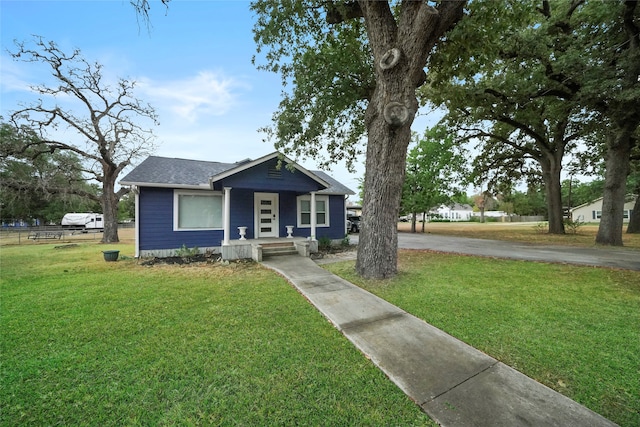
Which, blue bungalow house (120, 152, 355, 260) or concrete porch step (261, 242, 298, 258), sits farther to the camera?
blue bungalow house (120, 152, 355, 260)

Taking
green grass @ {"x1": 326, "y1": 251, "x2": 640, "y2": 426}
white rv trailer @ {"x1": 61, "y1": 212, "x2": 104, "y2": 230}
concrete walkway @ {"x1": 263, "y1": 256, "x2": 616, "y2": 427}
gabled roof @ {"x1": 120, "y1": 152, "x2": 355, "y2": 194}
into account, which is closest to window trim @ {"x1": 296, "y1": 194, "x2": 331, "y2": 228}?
gabled roof @ {"x1": 120, "y1": 152, "x2": 355, "y2": 194}

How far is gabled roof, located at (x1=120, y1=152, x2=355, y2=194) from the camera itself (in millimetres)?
8766

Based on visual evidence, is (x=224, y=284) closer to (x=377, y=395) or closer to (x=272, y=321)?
(x=272, y=321)

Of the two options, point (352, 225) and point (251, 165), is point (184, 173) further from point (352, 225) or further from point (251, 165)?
point (352, 225)

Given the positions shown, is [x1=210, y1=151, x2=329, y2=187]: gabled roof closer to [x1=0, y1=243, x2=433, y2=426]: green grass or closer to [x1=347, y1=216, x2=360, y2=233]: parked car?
[x1=0, y1=243, x2=433, y2=426]: green grass

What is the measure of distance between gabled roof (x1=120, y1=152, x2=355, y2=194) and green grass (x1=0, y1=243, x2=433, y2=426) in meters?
4.75

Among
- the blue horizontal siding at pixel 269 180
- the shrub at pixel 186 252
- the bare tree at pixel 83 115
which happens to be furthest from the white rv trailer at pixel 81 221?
the blue horizontal siding at pixel 269 180

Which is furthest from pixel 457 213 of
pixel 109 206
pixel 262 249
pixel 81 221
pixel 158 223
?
pixel 81 221

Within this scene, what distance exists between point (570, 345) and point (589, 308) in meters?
1.83

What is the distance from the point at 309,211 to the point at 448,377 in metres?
9.57

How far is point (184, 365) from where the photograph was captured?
106 inches

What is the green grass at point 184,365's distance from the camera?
2051 mm

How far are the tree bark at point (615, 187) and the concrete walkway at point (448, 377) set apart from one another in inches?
528

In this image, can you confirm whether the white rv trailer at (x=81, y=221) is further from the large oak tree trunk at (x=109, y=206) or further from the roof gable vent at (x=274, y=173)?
the roof gable vent at (x=274, y=173)
